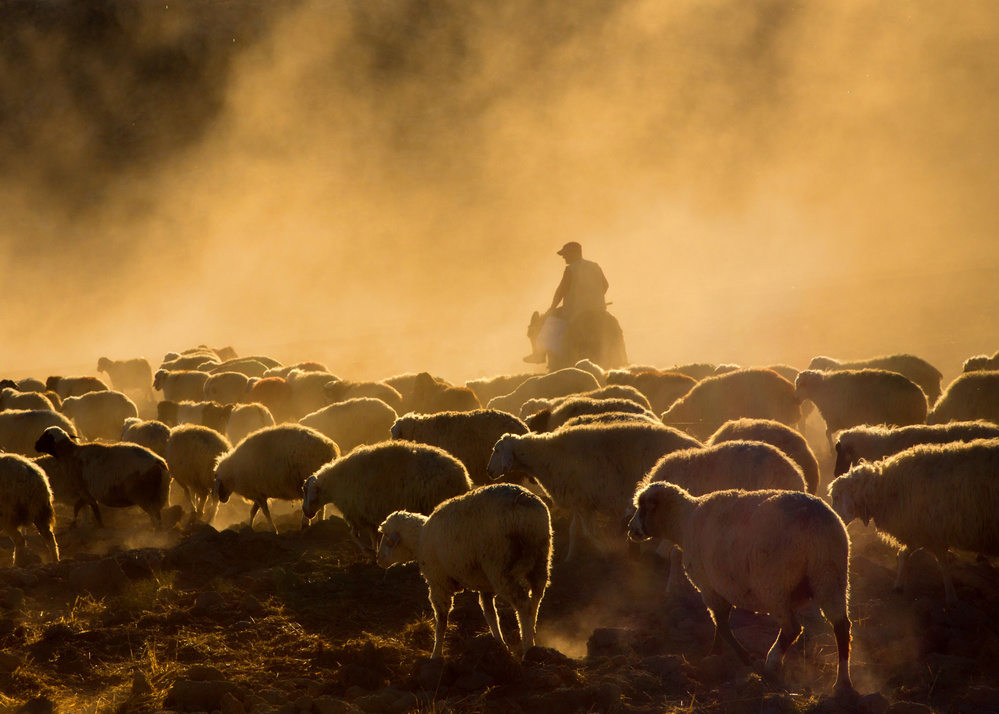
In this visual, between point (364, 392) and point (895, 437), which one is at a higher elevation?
point (364, 392)

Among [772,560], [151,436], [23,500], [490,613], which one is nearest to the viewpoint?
[772,560]

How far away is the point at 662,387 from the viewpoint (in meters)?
12.2

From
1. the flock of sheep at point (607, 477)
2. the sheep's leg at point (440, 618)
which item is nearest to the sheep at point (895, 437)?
the flock of sheep at point (607, 477)

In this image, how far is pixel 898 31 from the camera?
11131 centimetres

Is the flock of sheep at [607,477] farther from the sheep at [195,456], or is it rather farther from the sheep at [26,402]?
the sheep at [26,402]

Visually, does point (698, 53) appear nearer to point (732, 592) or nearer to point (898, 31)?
point (898, 31)

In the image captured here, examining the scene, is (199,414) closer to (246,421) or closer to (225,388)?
(246,421)

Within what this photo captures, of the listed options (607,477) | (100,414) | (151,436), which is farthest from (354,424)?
(100,414)

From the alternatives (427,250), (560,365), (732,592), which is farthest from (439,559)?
(427,250)

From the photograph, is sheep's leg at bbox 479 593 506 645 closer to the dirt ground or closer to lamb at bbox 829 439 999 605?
the dirt ground

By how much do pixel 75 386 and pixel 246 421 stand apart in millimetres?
8059

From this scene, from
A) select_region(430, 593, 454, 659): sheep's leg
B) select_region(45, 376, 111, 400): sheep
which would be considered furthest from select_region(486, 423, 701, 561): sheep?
select_region(45, 376, 111, 400): sheep

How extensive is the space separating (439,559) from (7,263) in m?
75.3

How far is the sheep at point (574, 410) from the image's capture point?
9.30 m
